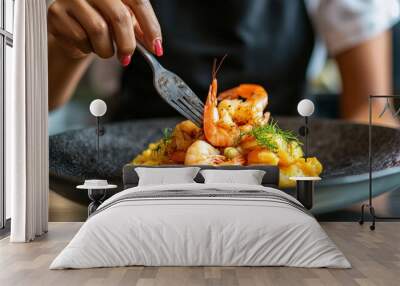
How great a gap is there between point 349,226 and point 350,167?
60 cm

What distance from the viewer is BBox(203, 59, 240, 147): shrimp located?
241 inches

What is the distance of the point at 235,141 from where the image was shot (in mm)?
6180

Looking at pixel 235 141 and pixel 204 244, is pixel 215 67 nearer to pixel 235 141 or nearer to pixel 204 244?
pixel 235 141

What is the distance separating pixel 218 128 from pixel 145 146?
86 centimetres

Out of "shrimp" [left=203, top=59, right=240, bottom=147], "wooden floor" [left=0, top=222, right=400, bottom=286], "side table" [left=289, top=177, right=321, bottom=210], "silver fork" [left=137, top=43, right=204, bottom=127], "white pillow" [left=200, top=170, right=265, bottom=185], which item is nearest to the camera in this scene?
"wooden floor" [left=0, top=222, right=400, bottom=286]

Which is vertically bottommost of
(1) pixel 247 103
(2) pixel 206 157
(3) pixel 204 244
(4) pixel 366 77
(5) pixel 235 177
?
(3) pixel 204 244

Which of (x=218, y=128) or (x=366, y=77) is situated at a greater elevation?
(x=366, y=77)

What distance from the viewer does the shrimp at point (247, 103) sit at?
6.30 m

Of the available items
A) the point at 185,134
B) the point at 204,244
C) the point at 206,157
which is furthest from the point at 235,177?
the point at 204,244

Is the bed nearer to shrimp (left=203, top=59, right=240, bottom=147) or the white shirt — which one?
shrimp (left=203, top=59, right=240, bottom=147)

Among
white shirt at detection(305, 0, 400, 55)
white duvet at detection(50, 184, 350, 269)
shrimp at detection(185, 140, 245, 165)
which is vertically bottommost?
white duvet at detection(50, 184, 350, 269)

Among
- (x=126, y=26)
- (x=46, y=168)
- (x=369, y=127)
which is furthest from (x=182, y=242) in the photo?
(x=369, y=127)

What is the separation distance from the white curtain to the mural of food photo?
1.30 metres

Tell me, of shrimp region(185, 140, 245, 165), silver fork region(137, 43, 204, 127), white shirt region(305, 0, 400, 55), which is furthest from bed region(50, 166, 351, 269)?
white shirt region(305, 0, 400, 55)
